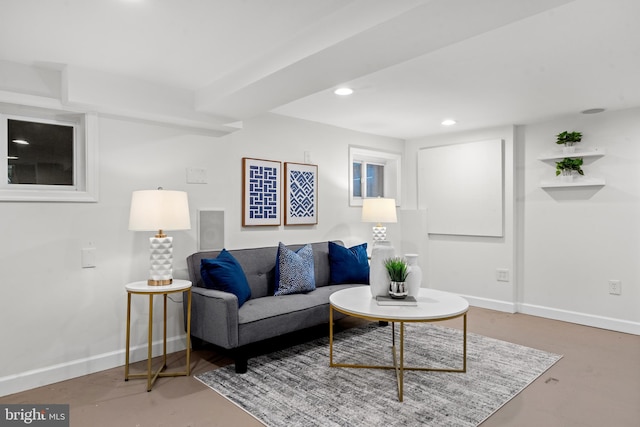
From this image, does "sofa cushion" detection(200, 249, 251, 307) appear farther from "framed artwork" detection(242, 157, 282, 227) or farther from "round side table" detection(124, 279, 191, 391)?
"framed artwork" detection(242, 157, 282, 227)

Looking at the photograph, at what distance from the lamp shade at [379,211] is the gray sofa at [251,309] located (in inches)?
46.1

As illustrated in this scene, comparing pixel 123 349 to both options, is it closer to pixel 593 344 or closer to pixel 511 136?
pixel 593 344

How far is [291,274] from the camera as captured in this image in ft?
11.9

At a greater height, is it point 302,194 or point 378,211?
point 302,194

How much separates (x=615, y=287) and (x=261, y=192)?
3740 mm

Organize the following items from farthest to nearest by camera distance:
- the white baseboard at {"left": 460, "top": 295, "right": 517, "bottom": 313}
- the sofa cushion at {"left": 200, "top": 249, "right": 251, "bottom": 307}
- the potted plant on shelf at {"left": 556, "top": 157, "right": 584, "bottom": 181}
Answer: the white baseboard at {"left": 460, "top": 295, "right": 517, "bottom": 313} → the potted plant on shelf at {"left": 556, "top": 157, "right": 584, "bottom": 181} → the sofa cushion at {"left": 200, "top": 249, "right": 251, "bottom": 307}

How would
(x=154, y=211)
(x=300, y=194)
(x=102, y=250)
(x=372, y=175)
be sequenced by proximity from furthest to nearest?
(x=372, y=175)
(x=300, y=194)
(x=102, y=250)
(x=154, y=211)

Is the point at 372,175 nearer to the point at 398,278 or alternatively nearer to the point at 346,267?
the point at 346,267

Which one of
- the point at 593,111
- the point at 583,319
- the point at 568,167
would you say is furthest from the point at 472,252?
the point at 593,111

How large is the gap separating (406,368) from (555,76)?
8.15 feet

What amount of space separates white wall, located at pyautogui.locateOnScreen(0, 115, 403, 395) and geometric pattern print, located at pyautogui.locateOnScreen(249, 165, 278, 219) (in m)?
0.13

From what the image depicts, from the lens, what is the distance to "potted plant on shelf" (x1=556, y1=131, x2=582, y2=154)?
13.9 feet

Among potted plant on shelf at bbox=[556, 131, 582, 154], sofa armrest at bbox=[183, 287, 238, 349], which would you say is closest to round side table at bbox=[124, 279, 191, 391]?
sofa armrest at bbox=[183, 287, 238, 349]

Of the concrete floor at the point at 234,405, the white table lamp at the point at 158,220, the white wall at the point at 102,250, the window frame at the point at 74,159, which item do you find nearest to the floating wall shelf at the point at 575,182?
the concrete floor at the point at 234,405
